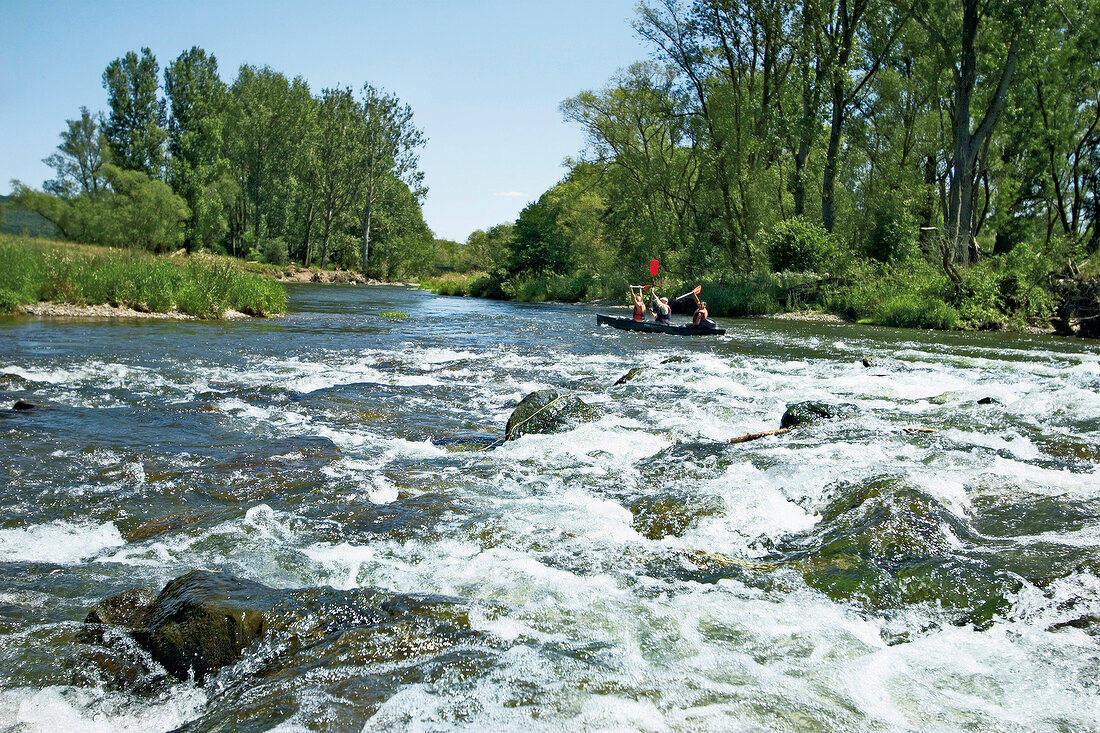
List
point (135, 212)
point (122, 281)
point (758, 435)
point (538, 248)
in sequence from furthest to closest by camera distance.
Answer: point (538, 248)
point (135, 212)
point (122, 281)
point (758, 435)

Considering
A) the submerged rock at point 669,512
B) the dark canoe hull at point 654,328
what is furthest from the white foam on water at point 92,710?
the dark canoe hull at point 654,328

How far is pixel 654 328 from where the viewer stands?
2242 cm

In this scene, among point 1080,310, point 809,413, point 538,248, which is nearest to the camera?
point 809,413

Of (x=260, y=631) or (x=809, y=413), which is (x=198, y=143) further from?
(x=260, y=631)

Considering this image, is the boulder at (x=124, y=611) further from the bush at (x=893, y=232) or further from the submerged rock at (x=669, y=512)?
the bush at (x=893, y=232)

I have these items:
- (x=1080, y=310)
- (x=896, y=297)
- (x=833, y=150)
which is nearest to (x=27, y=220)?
(x=833, y=150)

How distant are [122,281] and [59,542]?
1714 centimetres

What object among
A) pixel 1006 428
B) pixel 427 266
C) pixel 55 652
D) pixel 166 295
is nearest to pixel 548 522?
pixel 55 652

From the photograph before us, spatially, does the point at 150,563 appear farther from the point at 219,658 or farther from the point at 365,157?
the point at 365,157

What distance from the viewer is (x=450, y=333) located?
21.4 meters

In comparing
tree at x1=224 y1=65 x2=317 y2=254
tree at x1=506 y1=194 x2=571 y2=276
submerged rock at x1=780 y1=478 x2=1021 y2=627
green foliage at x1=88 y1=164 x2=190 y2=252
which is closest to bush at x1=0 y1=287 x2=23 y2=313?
submerged rock at x1=780 y1=478 x2=1021 y2=627

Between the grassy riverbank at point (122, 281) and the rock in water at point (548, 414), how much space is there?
49.5 feet

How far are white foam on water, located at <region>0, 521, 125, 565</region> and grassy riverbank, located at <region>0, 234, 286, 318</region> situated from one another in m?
15.8

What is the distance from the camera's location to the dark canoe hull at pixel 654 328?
2097 centimetres
